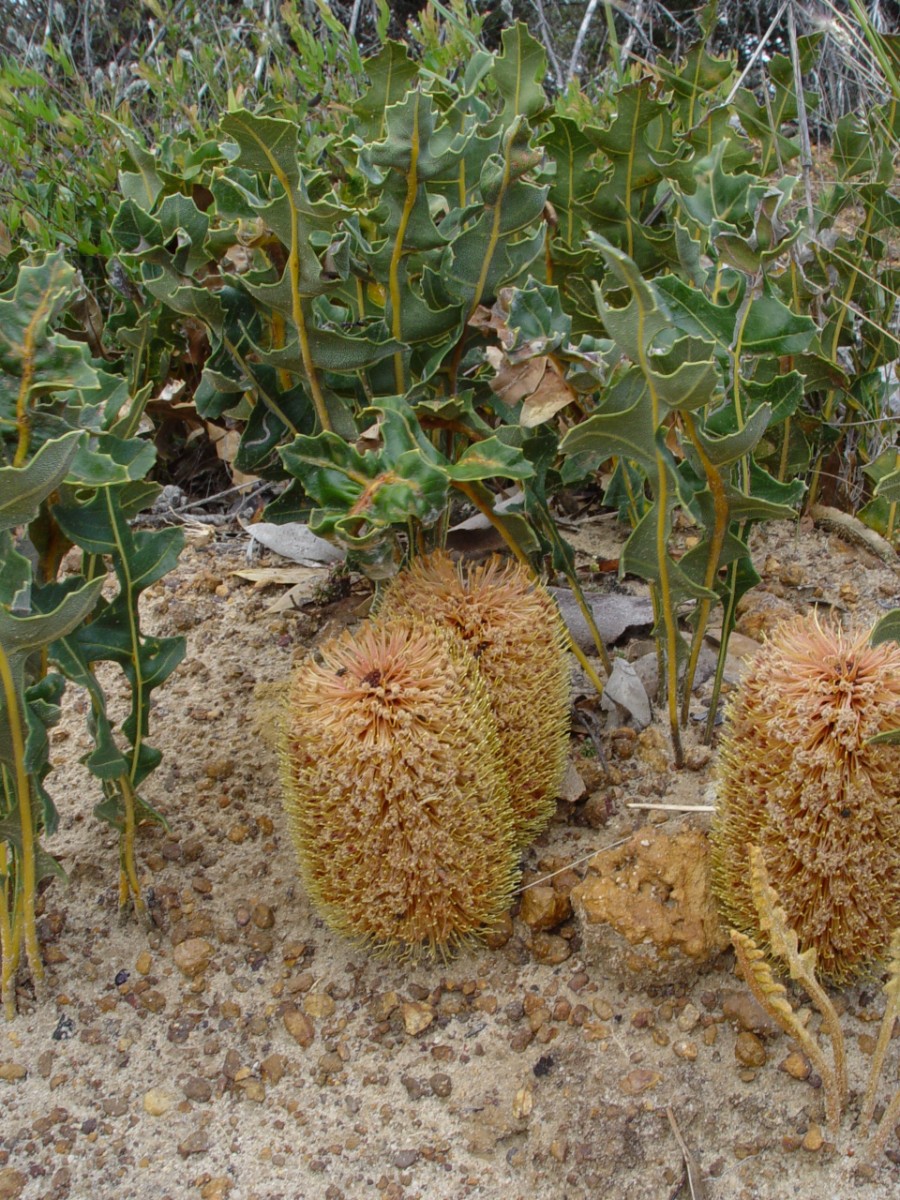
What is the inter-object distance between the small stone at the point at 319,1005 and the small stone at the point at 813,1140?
0.57m

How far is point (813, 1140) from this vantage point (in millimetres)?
1139

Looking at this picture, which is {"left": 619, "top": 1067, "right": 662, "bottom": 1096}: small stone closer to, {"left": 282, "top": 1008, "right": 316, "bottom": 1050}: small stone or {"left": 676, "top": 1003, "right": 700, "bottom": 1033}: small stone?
{"left": 676, "top": 1003, "right": 700, "bottom": 1033}: small stone

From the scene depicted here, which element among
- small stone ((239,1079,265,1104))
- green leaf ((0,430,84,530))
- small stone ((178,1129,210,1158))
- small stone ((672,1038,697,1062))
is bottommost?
small stone ((178,1129,210,1158))

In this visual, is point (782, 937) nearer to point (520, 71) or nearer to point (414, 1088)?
point (414, 1088)

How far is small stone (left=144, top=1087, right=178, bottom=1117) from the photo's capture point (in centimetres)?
125

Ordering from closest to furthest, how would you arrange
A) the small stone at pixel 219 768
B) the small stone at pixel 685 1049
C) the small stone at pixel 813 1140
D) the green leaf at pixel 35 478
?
1. the green leaf at pixel 35 478
2. the small stone at pixel 813 1140
3. the small stone at pixel 685 1049
4. the small stone at pixel 219 768

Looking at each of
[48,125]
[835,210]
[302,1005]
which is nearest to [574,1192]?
[302,1005]

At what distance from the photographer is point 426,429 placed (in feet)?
5.00

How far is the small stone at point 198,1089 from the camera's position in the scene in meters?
1.26

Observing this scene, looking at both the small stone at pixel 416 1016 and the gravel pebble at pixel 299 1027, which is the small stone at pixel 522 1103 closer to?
the small stone at pixel 416 1016

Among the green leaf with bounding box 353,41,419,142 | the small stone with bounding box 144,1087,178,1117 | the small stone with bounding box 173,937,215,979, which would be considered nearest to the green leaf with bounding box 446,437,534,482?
the green leaf with bounding box 353,41,419,142

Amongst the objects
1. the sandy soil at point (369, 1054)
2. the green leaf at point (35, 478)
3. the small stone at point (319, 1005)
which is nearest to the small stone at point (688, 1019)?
the sandy soil at point (369, 1054)

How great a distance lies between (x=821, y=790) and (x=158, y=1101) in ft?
2.77

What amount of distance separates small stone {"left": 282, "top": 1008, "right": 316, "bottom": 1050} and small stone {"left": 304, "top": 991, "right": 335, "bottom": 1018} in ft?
0.04
